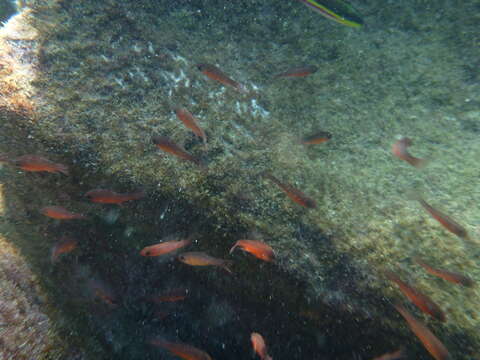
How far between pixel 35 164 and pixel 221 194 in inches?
73.3

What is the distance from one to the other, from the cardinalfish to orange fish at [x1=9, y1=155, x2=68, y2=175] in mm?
3658

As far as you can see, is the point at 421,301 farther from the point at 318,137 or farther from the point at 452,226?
the point at 318,137

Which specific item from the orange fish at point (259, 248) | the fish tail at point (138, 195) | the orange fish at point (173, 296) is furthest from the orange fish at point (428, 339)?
the fish tail at point (138, 195)

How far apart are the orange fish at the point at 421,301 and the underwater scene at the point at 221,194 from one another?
0.02m

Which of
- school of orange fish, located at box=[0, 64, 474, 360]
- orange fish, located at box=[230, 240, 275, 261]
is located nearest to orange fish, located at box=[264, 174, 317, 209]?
school of orange fish, located at box=[0, 64, 474, 360]

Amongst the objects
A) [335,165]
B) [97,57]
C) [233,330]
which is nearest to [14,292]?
[233,330]

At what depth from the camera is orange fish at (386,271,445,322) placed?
184cm

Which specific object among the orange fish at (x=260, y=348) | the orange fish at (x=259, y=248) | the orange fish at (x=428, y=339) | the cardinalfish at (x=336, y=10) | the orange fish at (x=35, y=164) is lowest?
the orange fish at (x=260, y=348)

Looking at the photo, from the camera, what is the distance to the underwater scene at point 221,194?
91.4 inches

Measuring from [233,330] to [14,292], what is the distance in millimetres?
2527

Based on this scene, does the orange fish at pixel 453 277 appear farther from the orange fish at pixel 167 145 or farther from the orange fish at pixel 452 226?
the orange fish at pixel 167 145

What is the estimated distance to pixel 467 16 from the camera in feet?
14.4

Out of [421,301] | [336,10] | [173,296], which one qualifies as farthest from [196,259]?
[336,10]

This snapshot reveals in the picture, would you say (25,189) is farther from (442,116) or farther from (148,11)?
(442,116)
